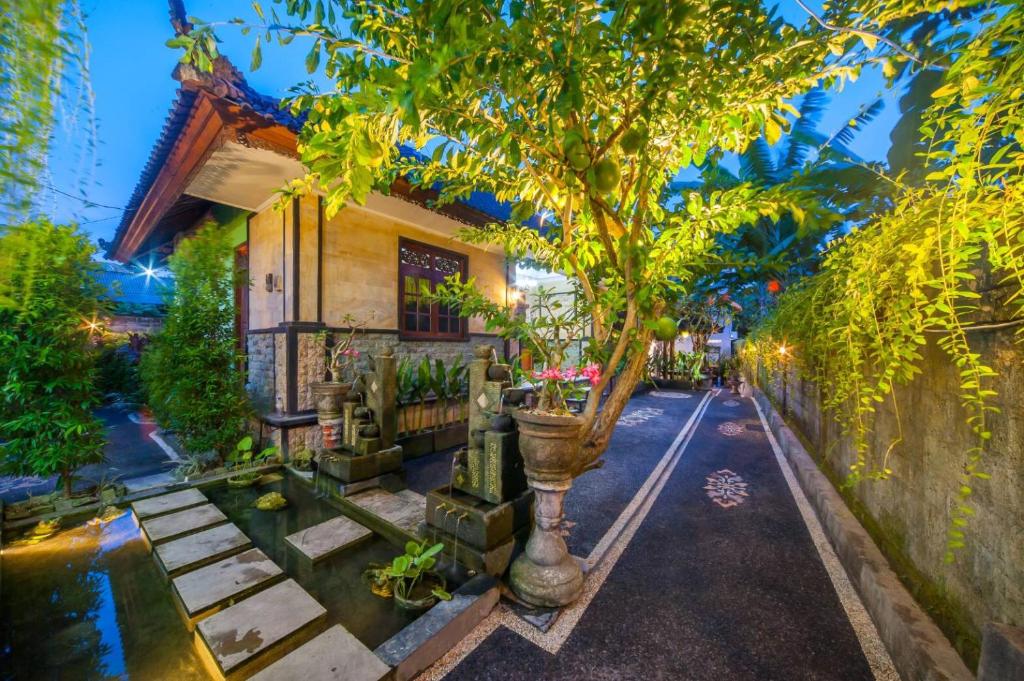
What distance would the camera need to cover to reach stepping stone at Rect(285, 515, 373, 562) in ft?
10.2

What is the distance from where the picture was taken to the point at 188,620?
2309mm

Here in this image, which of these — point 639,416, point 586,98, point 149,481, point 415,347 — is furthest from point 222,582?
point 639,416

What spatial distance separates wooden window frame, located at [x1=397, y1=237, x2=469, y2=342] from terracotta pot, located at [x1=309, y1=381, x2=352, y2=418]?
2388 millimetres

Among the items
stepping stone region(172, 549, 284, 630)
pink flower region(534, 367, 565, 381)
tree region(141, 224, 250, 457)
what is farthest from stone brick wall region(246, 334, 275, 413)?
pink flower region(534, 367, 565, 381)

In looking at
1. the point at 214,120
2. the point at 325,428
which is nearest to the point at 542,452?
the point at 325,428

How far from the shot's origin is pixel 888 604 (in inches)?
85.0

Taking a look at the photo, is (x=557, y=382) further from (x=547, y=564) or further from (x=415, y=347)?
(x=415, y=347)

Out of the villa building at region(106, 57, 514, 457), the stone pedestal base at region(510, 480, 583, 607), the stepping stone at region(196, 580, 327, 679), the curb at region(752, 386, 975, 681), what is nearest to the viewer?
the curb at region(752, 386, 975, 681)

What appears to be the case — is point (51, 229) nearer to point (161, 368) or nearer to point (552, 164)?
point (161, 368)

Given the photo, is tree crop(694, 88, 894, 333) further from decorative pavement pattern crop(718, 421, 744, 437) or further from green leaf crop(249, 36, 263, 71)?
green leaf crop(249, 36, 263, 71)

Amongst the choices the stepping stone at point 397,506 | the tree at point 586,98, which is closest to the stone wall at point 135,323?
the stepping stone at point 397,506

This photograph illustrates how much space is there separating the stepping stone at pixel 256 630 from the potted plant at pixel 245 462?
2.44m

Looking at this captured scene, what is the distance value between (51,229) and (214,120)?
6.35 feet

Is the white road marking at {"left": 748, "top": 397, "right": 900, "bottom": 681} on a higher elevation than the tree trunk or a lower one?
lower
